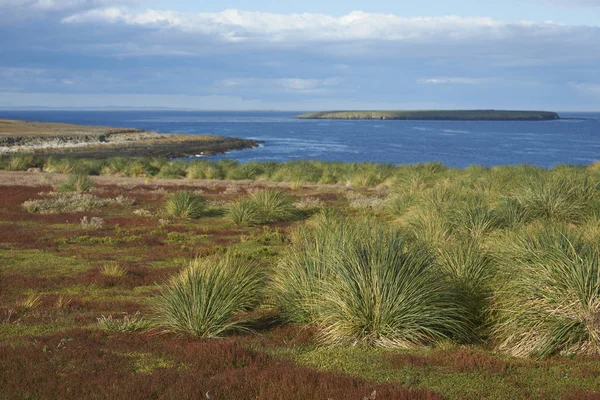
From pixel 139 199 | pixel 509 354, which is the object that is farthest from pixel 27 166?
pixel 509 354

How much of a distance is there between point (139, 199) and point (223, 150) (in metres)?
54.4

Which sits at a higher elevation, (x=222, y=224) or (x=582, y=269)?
(x=582, y=269)

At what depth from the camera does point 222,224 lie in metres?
20.7

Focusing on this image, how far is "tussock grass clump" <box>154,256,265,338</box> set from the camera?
27.1 feet

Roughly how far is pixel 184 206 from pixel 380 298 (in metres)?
15.1

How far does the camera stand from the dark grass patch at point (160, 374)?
19.4 feet

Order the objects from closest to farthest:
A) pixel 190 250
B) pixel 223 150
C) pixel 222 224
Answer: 1. pixel 190 250
2. pixel 222 224
3. pixel 223 150

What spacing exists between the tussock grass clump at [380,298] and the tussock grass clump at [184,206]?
43.6 ft

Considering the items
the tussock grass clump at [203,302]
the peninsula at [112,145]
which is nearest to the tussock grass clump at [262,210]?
the tussock grass clump at [203,302]

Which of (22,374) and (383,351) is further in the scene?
(383,351)

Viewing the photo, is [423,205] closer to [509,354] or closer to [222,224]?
[222,224]

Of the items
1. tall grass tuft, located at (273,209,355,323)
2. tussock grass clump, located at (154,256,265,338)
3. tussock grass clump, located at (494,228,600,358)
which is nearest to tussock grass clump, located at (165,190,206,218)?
tall grass tuft, located at (273,209,355,323)

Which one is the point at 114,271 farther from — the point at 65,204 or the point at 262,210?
the point at 65,204

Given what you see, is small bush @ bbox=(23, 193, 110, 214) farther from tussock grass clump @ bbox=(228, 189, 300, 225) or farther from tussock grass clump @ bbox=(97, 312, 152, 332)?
tussock grass clump @ bbox=(97, 312, 152, 332)
